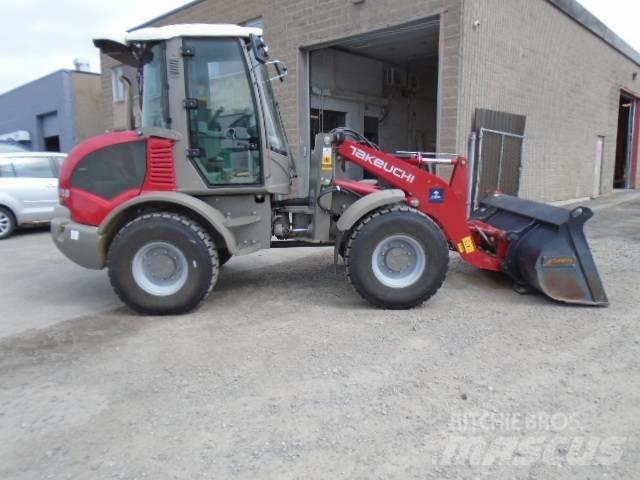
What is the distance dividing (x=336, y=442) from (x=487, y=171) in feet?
30.1

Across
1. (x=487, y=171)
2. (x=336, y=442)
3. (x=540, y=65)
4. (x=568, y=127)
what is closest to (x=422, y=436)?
(x=336, y=442)

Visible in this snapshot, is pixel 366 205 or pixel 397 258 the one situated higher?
pixel 366 205

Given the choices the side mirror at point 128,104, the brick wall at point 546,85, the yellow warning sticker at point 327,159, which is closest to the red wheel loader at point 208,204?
the side mirror at point 128,104

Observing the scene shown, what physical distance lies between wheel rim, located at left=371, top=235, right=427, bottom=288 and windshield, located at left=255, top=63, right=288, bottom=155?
1.60 meters

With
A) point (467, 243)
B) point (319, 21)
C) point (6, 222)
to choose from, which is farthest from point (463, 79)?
point (6, 222)

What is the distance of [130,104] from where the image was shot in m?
5.27

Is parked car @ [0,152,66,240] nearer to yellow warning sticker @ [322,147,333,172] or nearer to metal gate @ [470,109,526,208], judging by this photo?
yellow warning sticker @ [322,147,333,172]

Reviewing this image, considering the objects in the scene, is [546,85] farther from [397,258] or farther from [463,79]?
[397,258]

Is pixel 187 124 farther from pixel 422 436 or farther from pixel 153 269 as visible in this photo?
pixel 422 436

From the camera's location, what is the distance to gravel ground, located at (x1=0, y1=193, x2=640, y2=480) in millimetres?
2551

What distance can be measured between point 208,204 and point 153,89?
1.25 m

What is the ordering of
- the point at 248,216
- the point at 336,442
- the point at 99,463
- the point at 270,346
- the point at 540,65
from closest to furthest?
the point at 99,463, the point at 336,442, the point at 270,346, the point at 248,216, the point at 540,65

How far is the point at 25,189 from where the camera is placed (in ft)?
32.3

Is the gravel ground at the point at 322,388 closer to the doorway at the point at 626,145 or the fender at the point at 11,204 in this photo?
the fender at the point at 11,204
